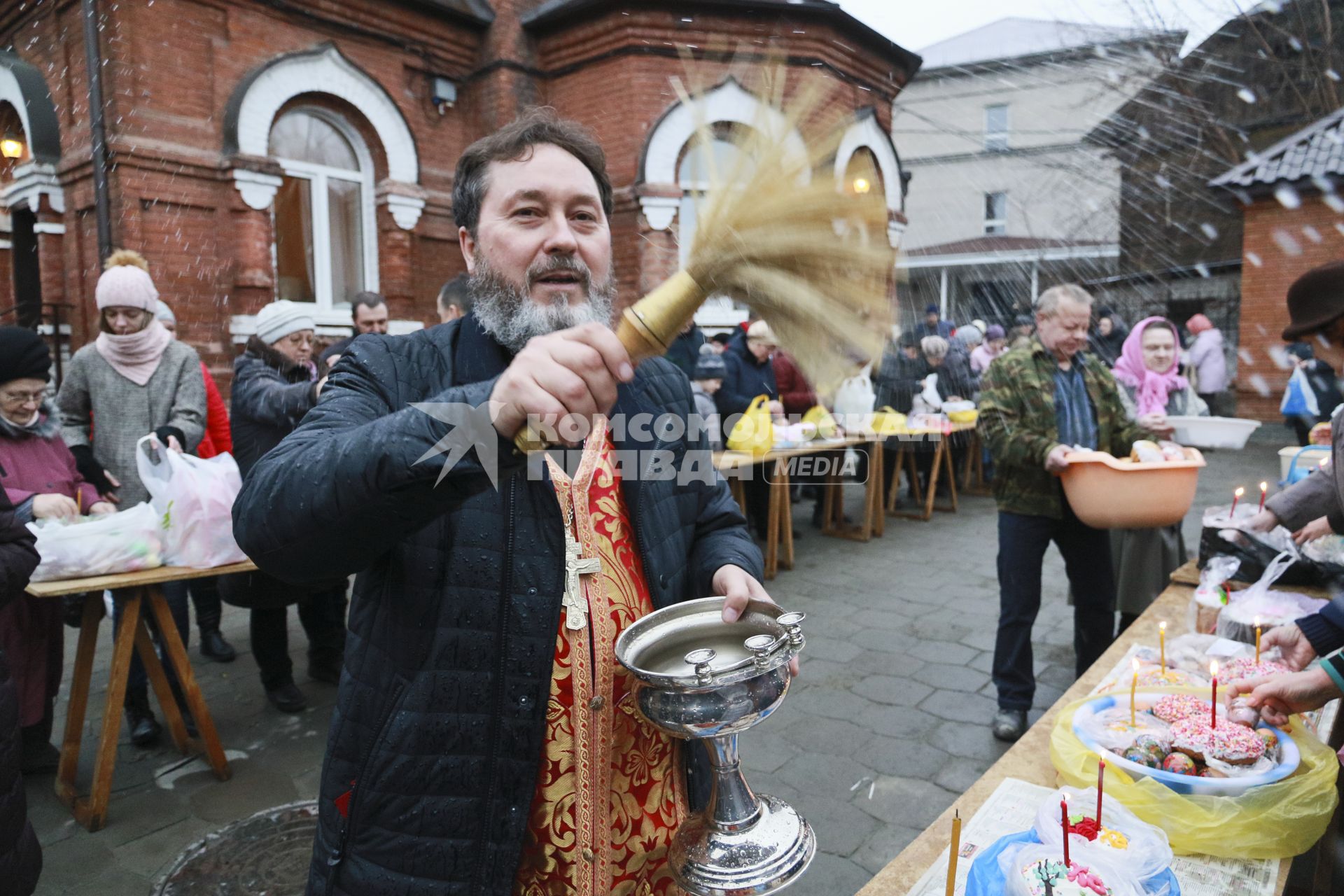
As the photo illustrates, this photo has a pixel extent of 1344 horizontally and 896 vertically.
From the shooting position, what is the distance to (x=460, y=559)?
1.36 metres

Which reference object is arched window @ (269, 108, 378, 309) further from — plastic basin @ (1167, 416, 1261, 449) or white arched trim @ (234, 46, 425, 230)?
plastic basin @ (1167, 416, 1261, 449)

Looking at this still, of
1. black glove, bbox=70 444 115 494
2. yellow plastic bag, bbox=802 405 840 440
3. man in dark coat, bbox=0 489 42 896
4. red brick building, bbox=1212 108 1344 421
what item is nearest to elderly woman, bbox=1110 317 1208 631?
yellow plastic bag, bbox=802 405 840 440

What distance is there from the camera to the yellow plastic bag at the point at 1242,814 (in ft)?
5.24

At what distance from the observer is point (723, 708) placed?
119cm

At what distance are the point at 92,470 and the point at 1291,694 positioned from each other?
16.3 ft

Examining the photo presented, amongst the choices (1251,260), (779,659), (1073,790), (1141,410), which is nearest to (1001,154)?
(1073,790)

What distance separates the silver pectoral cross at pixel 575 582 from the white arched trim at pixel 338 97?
342 inches

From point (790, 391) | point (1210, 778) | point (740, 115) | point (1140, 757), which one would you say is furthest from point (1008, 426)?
point (790, 391)

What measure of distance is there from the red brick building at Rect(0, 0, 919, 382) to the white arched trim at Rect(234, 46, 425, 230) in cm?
2

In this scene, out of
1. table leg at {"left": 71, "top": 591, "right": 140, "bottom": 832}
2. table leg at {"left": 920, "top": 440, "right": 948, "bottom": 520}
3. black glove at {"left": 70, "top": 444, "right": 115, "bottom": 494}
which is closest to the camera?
table leg at {"left": 71, "top": 591, "right": 140, "bottom": 832}

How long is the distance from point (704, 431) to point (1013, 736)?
2912 mm

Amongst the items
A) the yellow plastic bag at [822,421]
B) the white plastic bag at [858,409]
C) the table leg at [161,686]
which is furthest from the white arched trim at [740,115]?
the white plastic bag at [858,409]

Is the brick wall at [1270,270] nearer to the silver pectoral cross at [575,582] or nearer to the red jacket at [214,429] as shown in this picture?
the red jacket at [214,429]

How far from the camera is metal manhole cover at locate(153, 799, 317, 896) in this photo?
276 cm
